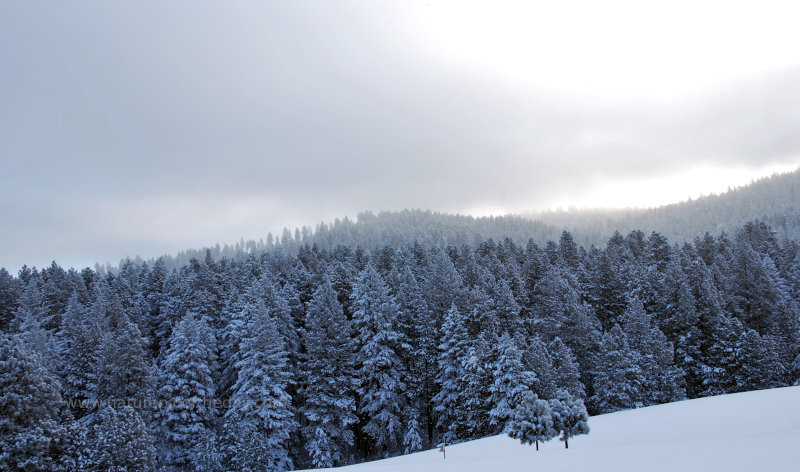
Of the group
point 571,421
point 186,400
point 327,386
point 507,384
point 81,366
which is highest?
point 81,366

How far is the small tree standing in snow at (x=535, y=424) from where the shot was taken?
22.9m

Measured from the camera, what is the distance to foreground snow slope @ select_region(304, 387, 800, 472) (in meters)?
13.3

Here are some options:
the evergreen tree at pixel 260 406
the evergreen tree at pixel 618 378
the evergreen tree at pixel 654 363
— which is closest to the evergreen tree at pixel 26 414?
the evergreen tree at pixel 260 406

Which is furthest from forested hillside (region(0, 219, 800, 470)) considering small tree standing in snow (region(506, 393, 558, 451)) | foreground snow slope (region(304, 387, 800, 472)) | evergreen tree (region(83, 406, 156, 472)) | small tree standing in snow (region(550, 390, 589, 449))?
small tree standing in snow (region(550, 390, 589, 449))

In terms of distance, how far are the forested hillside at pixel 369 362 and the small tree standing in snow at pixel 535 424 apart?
836cm

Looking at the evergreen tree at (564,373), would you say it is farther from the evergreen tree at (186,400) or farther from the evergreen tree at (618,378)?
the evergreen tree at (186,400)

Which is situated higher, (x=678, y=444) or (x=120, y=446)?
(x=678, y=444)

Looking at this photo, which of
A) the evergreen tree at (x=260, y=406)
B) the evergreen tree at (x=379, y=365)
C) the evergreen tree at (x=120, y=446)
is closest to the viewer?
the evergreen tree at (x=120, y=446)

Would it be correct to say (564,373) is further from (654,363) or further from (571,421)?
(571,421)

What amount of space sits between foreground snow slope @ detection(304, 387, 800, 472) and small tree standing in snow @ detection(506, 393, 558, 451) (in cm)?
67

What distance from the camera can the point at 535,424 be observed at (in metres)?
23.1

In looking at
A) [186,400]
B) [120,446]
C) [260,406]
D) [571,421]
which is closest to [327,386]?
[260,406]

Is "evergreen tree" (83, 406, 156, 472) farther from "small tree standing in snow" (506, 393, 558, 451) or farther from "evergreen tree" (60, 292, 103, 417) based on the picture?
"small tree standing in snow" (506, 393, 558, 451)

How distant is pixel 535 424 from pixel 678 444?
724 cm
